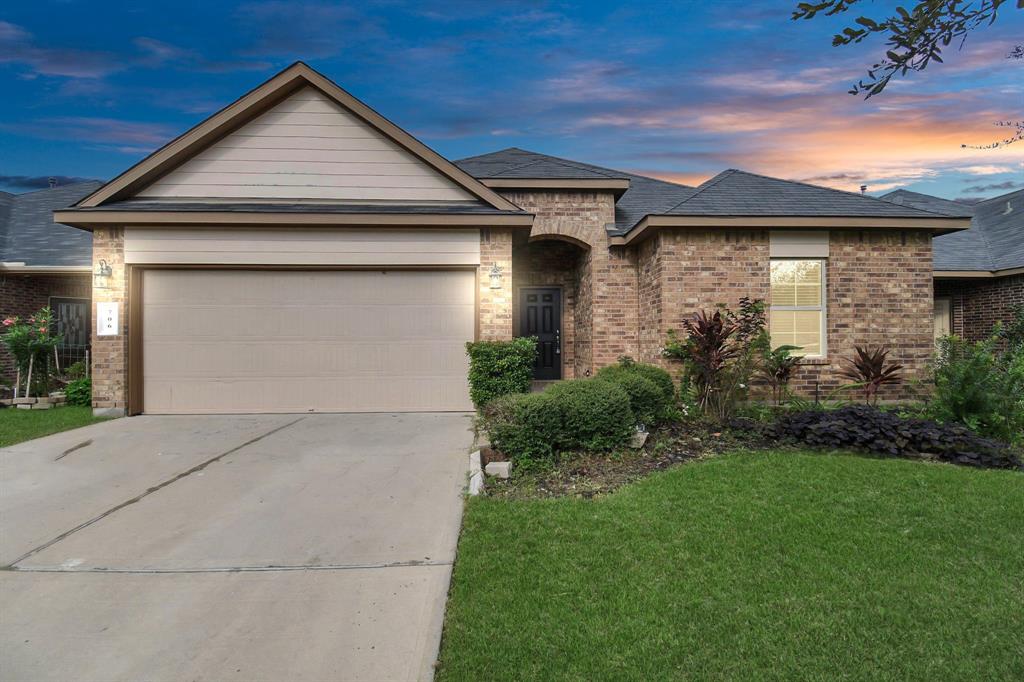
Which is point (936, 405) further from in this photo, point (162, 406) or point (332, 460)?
point (162, 406)

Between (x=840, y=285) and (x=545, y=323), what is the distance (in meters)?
6.03

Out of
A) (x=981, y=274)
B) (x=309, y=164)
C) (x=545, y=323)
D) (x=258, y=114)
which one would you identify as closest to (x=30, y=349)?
(x=258, y=114)

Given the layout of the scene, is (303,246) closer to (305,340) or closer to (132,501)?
(305,340)

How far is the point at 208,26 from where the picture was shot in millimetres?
11172

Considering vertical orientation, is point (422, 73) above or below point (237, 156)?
above

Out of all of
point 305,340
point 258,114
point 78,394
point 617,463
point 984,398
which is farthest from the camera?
point 78,394

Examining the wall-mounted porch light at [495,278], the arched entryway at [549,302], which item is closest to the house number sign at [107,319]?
the wall-mounted porch light at [495,278]

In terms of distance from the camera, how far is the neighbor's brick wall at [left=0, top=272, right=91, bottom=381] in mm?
10633

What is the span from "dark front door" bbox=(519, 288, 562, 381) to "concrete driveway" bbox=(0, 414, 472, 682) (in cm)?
596

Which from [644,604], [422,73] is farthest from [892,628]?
[422,73]

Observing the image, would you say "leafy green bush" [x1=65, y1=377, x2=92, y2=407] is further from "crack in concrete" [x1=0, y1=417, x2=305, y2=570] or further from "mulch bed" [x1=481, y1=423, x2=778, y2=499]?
"mulch bed" [x1=481, y1=423, x2=778, y2=499]

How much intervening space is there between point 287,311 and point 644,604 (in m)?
7.62

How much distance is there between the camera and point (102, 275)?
808 centimetres

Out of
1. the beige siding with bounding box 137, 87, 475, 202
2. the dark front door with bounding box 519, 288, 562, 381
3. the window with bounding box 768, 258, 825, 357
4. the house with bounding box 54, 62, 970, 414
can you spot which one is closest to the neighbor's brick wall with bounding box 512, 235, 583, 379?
the dark front door with bounding box 519, 288, 562, 381
